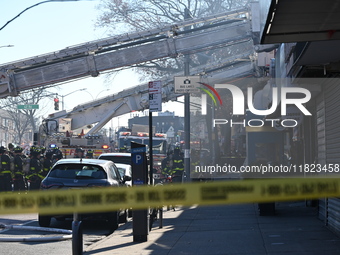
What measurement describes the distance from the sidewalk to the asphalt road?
15.8 inches

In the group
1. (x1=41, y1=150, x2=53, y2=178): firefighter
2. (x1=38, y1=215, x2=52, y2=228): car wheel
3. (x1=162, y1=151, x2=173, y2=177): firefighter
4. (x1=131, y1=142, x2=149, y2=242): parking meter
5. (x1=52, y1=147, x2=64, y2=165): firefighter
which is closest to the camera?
(x1=131, y1=142, x2=149, y2=242): parking meter

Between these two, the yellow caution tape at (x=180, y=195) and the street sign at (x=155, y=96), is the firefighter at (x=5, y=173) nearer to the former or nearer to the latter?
the street sign at (x=155, y=96)

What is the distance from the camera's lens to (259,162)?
842 inches

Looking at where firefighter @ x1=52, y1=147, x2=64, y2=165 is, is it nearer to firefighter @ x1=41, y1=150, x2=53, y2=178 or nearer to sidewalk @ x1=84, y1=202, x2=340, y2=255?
firefighter @ x1=41, y1=150, x2=53, y2=178

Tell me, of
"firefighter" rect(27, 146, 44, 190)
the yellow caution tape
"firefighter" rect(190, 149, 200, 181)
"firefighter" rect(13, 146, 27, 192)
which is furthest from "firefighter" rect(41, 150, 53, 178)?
the yellow caution tape

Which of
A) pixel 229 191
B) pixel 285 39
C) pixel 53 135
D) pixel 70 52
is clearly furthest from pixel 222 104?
pixel 285 39

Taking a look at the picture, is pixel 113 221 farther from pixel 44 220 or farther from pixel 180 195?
pixel 180 195

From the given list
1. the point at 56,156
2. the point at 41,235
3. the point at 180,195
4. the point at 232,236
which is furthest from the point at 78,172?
the point at 56,156

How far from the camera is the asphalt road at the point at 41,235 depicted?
11422mm

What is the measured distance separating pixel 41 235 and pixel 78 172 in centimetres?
198

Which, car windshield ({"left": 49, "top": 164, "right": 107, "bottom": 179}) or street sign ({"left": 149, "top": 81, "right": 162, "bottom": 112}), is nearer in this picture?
street sign ({"left": 149, "top": 81, "right": 162, "bottom": 112})

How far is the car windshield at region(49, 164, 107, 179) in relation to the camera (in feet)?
49.1

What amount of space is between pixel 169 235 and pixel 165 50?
12990 millimetres

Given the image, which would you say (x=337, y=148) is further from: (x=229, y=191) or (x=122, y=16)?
(x=122, y=16)
